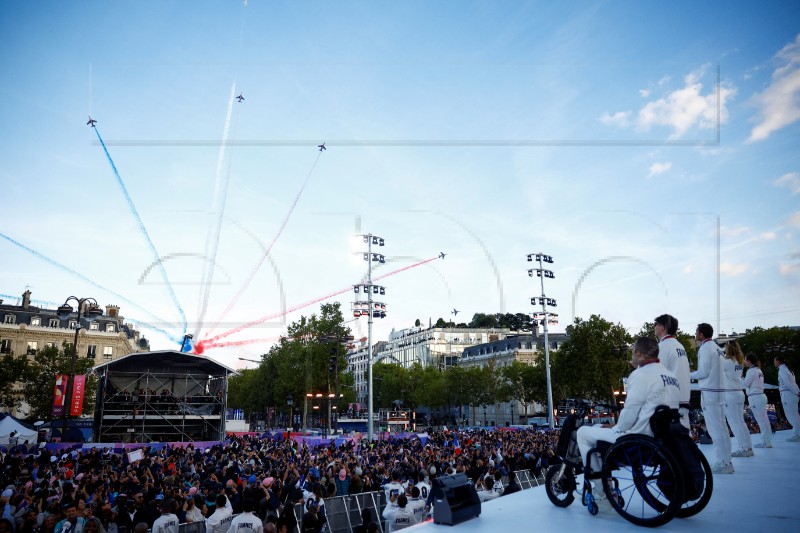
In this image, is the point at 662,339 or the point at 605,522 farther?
the point at 662,339

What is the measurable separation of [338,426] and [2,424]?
135 ft

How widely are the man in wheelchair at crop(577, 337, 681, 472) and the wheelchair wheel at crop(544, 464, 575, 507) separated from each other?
58cm

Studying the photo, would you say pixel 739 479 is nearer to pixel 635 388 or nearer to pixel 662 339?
pixel 662 339

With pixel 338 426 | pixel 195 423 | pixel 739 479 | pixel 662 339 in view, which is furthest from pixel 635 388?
pixel 338 426

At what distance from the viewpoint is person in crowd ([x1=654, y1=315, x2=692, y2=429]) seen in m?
6.18

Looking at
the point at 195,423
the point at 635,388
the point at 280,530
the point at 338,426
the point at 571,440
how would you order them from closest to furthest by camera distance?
the point at 635,388
the point at 571,440
the point at 280,530
the point at 195,423
the point at 338,426

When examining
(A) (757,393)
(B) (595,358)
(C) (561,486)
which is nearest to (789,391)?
(A) (757,393)

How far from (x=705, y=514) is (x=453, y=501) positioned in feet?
8.15

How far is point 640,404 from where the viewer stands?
4.86 m

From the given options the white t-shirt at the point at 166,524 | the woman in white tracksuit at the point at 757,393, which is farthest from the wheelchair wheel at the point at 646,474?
the woman in white tracksuit at the point at 757,393

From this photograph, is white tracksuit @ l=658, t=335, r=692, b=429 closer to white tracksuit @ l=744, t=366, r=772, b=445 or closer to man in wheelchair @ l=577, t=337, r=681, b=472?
man in wheelchair @ l=577, t=337, r=681, b=472

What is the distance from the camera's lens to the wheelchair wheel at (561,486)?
5477mm

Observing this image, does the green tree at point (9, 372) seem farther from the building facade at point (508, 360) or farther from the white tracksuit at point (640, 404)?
the white tracksuit at point (640, 404)

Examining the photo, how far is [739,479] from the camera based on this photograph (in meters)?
6.74
